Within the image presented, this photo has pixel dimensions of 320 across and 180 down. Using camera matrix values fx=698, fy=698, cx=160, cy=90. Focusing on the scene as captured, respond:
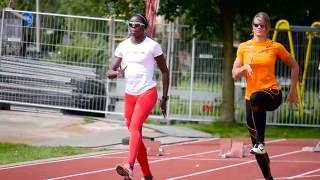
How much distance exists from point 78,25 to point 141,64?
32.5 ft

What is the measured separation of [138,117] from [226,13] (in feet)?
32.5

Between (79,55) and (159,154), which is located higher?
(79,55)

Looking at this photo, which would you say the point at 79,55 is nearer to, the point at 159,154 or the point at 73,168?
the point at 159,154

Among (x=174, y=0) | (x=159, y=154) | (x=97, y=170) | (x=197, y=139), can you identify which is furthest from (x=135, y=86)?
(x=174, y=0)

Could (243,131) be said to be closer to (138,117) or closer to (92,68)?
(92,68)

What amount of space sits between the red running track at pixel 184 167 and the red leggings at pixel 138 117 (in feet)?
3.91

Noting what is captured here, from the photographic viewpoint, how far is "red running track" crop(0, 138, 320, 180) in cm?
969

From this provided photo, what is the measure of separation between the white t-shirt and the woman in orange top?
39.7 inches

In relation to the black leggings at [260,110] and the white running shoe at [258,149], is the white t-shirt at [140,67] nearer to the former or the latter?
the black leggings at [260,110]

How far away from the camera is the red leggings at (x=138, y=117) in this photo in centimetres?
815

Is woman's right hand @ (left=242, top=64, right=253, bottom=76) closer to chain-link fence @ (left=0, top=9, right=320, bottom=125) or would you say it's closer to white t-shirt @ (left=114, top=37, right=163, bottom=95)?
white t-shirt @ (left=114, top=37, right=163, bottom=95)

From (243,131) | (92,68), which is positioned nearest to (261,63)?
(243,131)

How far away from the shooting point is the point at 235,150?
11844mm

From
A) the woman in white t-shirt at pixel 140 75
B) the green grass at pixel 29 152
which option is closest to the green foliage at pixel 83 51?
the green grass at pixel 29 152
